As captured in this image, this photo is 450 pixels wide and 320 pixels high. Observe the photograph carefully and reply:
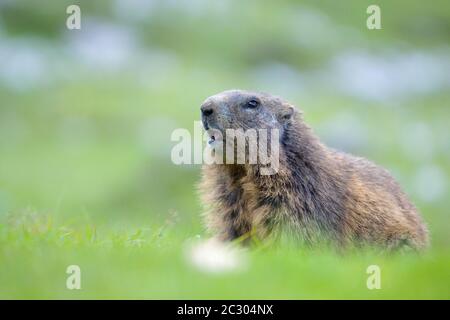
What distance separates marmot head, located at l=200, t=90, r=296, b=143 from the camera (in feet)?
30.5

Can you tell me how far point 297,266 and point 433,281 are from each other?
3.73 feet

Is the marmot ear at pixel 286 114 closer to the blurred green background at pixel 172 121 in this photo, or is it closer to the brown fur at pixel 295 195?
the brown fur at pixel 295 195

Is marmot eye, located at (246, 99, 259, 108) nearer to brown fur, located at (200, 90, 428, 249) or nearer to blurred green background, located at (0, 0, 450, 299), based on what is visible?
brown fur, located at (200, 90, 428, 249)

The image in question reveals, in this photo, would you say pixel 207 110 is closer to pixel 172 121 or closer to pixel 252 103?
pixel 252 103

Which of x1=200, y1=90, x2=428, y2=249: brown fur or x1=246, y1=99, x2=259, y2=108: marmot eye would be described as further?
x1=246, y1=99, x2=259, y2=108: marmot eye

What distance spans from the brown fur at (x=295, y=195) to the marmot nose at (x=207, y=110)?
0.02 meters

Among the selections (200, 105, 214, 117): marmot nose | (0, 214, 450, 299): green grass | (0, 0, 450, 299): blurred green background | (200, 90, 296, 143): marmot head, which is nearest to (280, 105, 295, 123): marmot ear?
(200, 90, 296, 143): marmot head

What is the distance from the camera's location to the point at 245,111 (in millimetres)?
9570

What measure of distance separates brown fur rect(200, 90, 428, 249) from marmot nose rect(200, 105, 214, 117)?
0.06ft

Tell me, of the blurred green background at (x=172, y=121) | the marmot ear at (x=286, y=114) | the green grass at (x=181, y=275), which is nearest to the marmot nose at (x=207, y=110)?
the marmot ear at (x=286, y=114)

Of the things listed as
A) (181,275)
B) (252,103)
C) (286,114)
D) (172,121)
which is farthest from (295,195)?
(172,121)

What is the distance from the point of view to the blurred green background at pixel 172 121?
707 cm

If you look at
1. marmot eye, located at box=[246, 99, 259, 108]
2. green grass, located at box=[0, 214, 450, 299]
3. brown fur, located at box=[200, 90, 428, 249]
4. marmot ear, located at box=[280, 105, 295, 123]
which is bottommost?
green grass, located at box=[0, 214, 450, 299]

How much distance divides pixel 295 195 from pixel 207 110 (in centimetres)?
128
